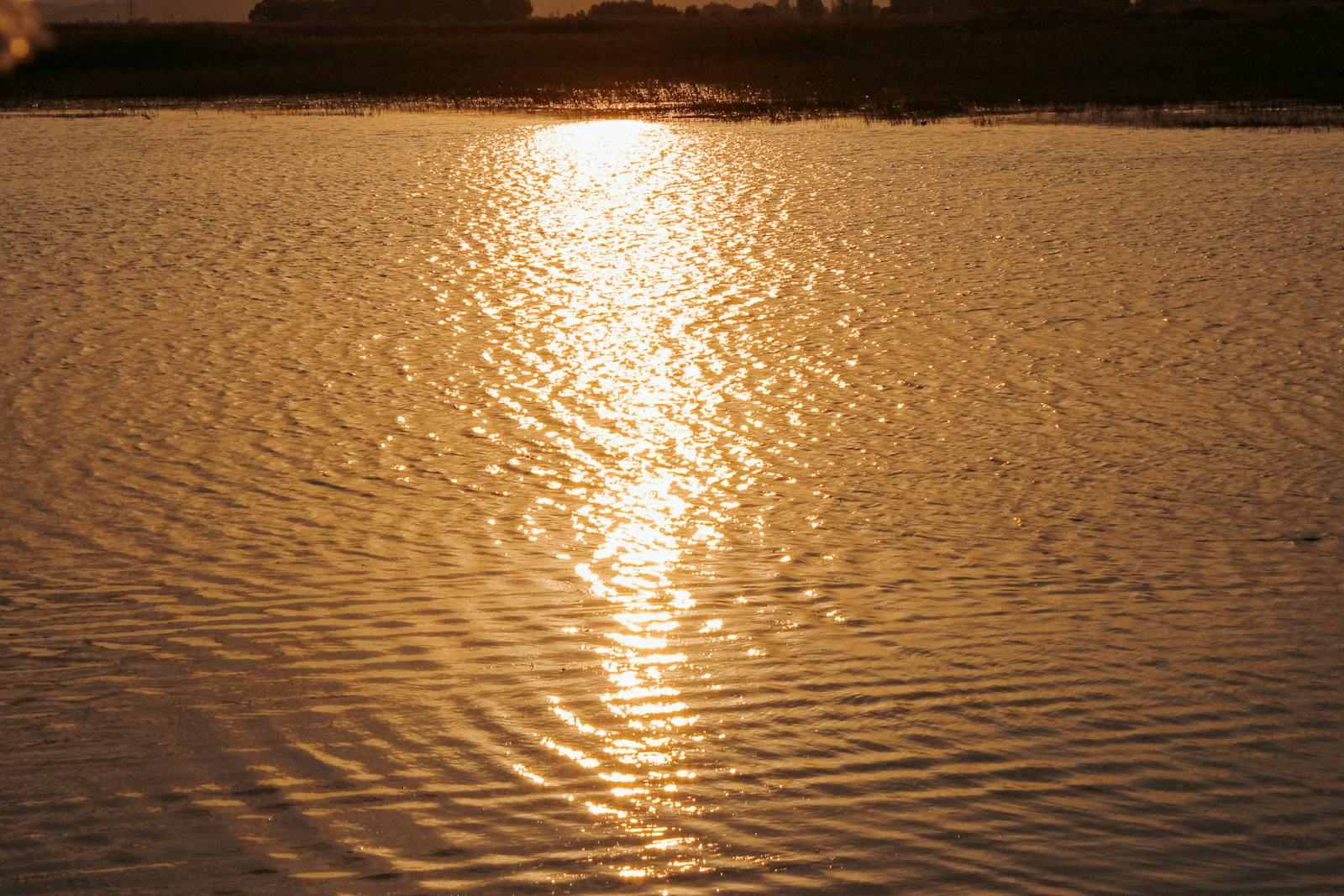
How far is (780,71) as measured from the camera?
5303 centimetres

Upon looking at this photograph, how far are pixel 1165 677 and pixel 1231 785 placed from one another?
1.05 meters

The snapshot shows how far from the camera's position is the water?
589 cm

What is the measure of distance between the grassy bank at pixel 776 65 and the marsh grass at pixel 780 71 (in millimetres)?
127

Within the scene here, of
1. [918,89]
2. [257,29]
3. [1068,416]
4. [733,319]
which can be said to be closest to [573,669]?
[1068,416]

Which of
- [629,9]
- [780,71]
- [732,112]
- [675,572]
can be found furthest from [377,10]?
[675,572]

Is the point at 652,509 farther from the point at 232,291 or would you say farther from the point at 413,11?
the point at 413,11

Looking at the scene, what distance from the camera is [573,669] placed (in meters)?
7.27

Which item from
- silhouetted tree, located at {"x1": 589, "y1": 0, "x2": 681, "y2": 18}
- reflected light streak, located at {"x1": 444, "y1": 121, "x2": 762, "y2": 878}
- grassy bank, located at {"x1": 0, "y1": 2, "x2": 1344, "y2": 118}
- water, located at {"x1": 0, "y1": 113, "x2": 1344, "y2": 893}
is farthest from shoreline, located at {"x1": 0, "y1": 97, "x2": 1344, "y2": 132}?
silhouetted tree, located at {"x1": 589, "y1": 0, "x2": 681, "y2": 18}

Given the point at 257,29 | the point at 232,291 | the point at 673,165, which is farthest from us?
the point at 257,29

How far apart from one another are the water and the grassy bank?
82.9 ft

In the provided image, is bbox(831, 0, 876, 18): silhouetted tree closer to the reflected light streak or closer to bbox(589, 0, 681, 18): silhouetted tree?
bbox(589, 0, 681, 18): silhouetted tree

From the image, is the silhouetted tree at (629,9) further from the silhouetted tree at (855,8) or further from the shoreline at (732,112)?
the shoreline at (732,112)

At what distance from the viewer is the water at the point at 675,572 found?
589 centimetres

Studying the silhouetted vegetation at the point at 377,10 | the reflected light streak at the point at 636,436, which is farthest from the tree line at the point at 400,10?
the reflected light streak at the point at 636,436
